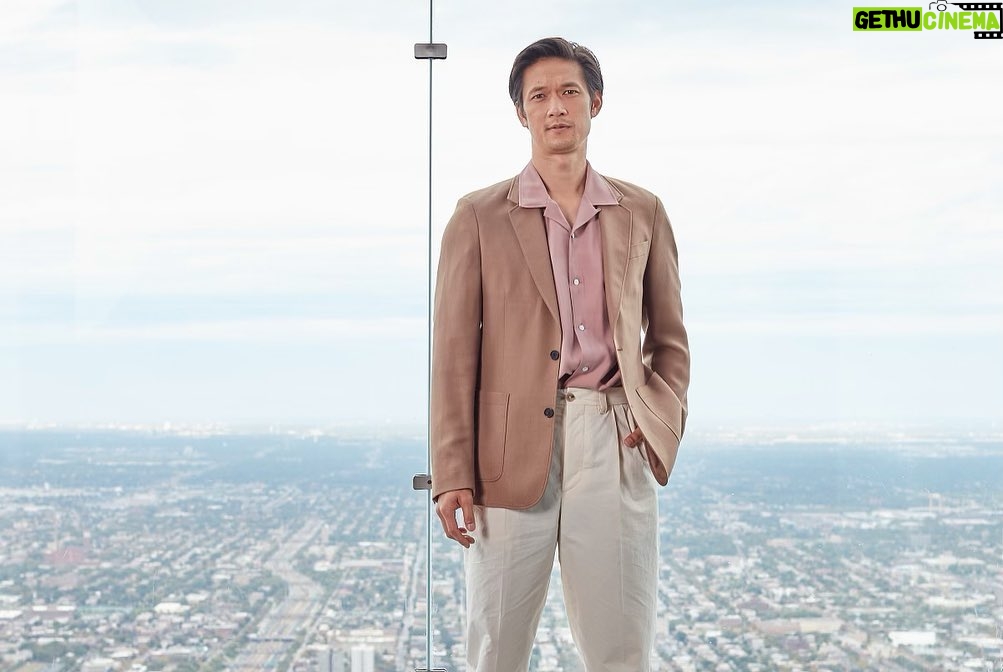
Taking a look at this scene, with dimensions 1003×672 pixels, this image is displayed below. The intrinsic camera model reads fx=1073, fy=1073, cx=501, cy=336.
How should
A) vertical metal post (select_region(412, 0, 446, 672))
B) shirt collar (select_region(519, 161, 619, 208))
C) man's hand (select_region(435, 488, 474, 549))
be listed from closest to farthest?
man's hand (select_region(435, 488, 474, 549)) < shirt collar (select_region(519, 161, 619, 208)) < vertical metal post (select_region(412, 0, 446, 672))

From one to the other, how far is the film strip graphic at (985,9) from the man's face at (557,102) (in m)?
1.47

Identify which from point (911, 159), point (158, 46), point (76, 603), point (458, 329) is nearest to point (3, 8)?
point (158, 46)

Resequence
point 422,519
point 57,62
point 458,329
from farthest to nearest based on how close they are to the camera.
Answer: point 57,62 → point 422,519 → point 458,329

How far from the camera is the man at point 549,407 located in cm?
193

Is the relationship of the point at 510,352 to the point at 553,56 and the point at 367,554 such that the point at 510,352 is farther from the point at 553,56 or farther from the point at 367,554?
Result: the point at 367,554

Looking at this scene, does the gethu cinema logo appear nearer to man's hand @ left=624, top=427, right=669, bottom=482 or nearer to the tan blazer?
the tan blazer

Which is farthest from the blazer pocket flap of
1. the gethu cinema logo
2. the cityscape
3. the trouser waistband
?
the gethu cinema logo

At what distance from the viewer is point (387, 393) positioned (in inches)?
109

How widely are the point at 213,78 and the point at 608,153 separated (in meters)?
1.05

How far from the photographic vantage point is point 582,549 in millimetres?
1942

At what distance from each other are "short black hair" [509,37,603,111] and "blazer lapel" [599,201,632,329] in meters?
0.24

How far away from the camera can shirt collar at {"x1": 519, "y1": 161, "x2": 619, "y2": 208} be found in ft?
6.64

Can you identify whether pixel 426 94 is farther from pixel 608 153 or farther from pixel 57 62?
pixel 57 62

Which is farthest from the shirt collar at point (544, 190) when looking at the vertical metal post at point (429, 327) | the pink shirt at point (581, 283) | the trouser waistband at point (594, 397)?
the vertical metal post at point (429, 327)
